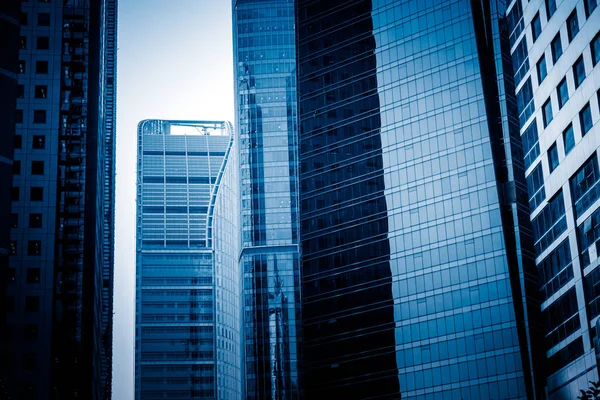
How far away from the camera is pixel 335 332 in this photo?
5768 inches

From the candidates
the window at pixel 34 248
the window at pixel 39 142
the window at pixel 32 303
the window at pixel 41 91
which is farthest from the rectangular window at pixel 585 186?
the window at pixel 41 91

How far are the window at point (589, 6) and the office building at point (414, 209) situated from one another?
5154 cm

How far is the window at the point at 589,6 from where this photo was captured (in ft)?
251

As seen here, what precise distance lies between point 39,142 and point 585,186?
67.4 metres

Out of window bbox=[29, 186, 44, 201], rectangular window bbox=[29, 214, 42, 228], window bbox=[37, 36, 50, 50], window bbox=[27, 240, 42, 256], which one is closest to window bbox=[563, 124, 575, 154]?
Answer: window bbox=[27, 240, 42, 256]

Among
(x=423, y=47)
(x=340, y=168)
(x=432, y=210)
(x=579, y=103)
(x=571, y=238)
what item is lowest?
(x=571, y=238)

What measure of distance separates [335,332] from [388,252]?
14.2 meters

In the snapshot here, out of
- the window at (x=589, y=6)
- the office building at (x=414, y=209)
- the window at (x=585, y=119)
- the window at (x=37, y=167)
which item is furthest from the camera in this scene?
the office building at (x=414, y=209)

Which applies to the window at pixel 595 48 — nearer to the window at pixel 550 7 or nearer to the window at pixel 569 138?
the window at pixel 569 138

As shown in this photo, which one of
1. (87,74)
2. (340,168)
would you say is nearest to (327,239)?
(340,168)

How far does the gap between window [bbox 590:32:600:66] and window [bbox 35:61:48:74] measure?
235 ft

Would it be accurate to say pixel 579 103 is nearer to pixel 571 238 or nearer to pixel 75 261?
pixel 571 238

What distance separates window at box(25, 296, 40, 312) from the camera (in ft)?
382

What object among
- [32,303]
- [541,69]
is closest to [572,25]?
[541,69]
